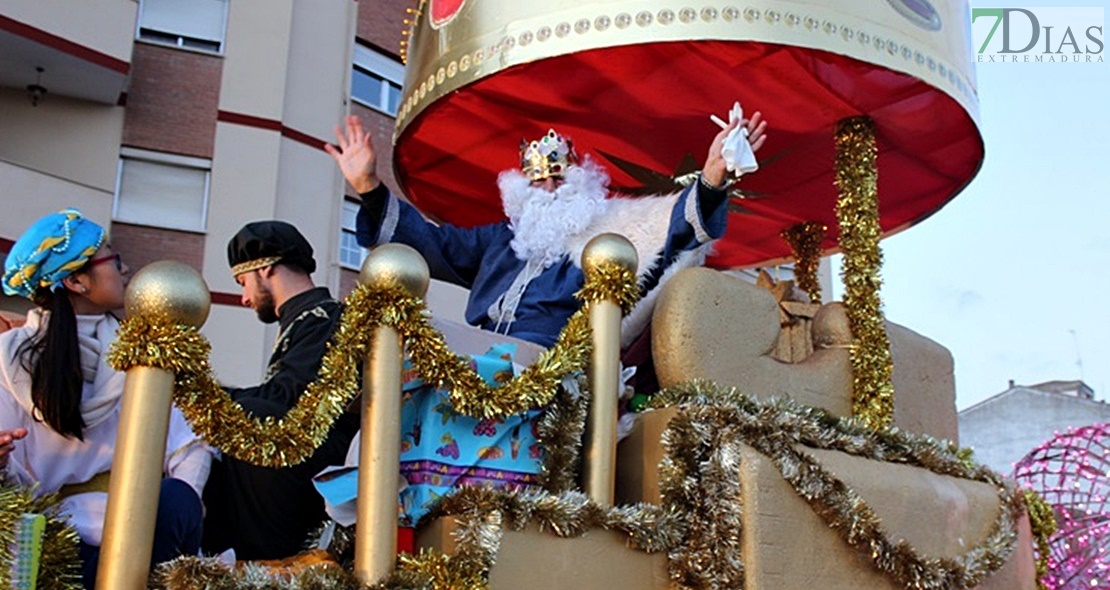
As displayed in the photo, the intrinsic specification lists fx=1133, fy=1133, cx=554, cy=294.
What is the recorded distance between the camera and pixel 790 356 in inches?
181

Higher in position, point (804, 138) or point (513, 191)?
point (804, 138)

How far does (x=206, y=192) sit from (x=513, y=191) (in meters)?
10.5

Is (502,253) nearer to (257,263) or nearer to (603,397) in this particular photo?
(257,263)

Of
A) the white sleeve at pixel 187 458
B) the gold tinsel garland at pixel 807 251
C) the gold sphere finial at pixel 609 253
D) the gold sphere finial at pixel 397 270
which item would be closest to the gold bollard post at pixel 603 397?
the gold sphere finial at pixel 609 253

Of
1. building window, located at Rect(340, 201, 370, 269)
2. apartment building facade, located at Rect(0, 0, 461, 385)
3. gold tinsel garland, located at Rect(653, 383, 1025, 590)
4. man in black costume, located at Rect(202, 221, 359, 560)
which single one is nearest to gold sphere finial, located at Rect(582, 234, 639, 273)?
gold tinsel garland, located at Rect(653, 383, 1025, 590)

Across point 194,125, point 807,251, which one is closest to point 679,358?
point 807,251

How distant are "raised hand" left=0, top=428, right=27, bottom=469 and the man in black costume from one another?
0.60 meters

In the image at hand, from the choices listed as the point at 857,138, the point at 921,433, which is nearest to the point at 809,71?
the point at 857,138

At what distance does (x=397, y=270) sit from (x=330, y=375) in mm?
312

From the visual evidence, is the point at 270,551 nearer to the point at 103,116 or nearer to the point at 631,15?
the point at 631,15

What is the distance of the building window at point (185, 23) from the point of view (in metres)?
14.8

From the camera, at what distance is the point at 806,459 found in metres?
3.58

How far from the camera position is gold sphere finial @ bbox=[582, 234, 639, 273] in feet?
11.2

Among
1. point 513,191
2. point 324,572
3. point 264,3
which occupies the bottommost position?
point 324,572
